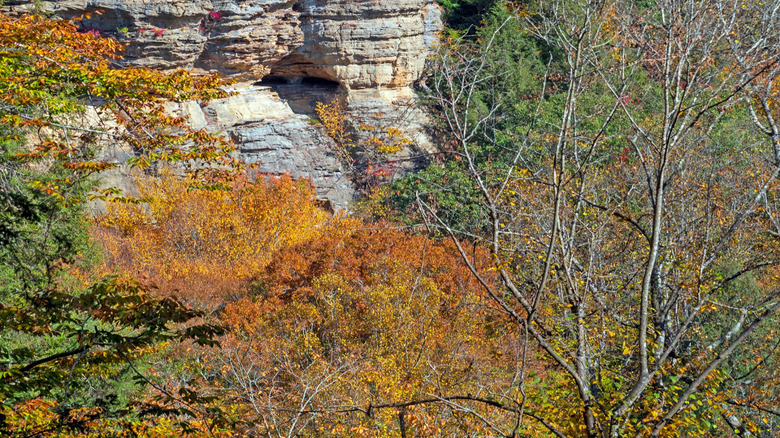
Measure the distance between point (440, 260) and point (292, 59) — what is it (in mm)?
11944

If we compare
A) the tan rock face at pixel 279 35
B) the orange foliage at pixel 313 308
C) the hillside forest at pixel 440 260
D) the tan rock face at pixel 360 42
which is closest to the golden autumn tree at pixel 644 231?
the hillside forest at pixel 440 260

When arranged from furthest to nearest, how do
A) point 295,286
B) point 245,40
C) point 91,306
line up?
point 245,40 < point 295,286 < point 91,306

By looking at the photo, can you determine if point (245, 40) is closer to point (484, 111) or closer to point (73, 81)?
point (484, 111)

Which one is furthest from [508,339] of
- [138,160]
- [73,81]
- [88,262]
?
[88,262]

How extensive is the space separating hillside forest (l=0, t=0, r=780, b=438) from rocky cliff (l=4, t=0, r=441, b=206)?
119 cm

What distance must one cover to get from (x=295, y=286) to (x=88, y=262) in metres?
5.62

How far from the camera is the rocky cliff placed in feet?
67.9

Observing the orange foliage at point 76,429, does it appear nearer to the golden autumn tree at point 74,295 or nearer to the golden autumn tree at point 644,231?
the golden autumn tree at point 74,295

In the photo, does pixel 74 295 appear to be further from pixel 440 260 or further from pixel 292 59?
pixel 292 59

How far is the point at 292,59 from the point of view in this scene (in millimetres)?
22969

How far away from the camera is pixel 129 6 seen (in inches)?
765

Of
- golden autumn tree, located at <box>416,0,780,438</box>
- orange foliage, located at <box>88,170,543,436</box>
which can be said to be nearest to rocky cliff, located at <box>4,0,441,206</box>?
orange foliage, located at <box>88,170,543,436</box>

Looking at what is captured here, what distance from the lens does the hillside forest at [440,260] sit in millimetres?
4574

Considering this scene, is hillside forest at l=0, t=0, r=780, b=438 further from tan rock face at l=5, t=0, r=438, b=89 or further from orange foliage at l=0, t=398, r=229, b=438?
tan rock face at l=5, t=0, r=438, b=89
